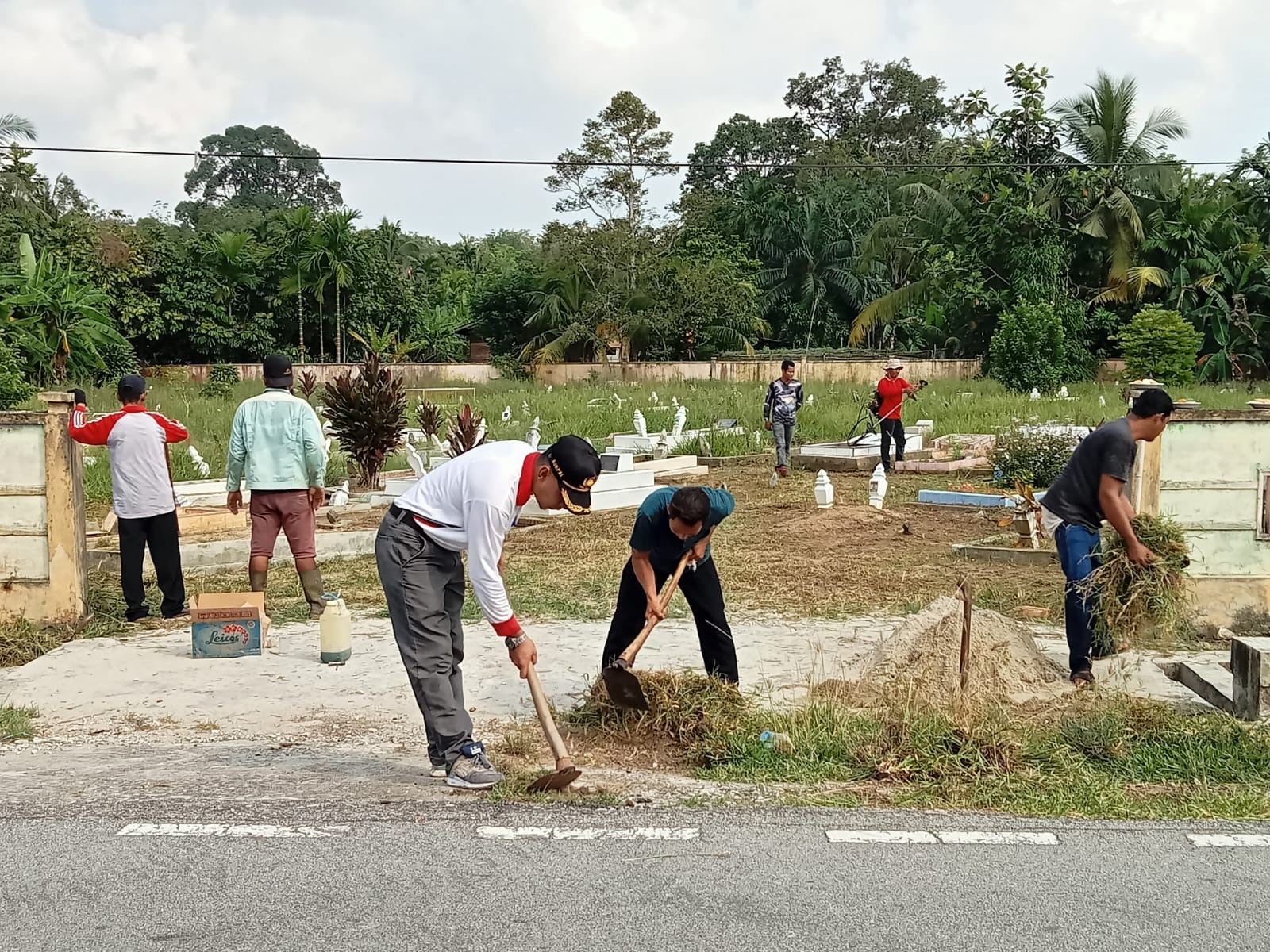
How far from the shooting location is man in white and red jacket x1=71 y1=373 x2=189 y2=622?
838 cm

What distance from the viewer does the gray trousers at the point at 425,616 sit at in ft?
16.4

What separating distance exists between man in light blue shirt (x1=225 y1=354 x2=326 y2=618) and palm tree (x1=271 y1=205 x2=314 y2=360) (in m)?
32.4

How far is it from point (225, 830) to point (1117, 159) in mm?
37685

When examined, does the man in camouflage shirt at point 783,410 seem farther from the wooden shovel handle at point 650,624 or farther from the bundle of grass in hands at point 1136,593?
Answer: the wooden shovel handle at point 650,624

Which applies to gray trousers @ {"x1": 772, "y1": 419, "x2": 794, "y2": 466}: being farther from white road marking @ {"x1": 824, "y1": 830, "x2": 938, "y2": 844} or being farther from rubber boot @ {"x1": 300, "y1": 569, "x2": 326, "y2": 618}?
white road marking @ {"x1": 824, "y1": 830, "x2": 938, "y2": 844}

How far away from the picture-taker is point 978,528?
12.8 m

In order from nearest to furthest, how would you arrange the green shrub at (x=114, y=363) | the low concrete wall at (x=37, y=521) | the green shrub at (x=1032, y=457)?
the low concrete wall at (x=37, y=521), the green shrub at (x=1032, y=457), the green shrub at (x=114, y=363)

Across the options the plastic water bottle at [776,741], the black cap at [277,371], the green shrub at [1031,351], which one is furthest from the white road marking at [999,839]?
the green shrub at [1031,351]

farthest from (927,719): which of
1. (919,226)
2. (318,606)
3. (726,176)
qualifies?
(726,176)

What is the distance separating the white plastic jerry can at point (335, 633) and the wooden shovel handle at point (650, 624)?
204cm

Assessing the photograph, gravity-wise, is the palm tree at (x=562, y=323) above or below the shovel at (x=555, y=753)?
above

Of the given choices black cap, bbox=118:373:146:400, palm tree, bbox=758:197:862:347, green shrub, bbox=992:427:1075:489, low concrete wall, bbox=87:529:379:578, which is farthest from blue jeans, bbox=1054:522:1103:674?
palm tree, bbox=758:197:862:347

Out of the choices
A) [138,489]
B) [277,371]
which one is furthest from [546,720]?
[138,489]

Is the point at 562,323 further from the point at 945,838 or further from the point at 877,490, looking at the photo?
the point at 945,838
